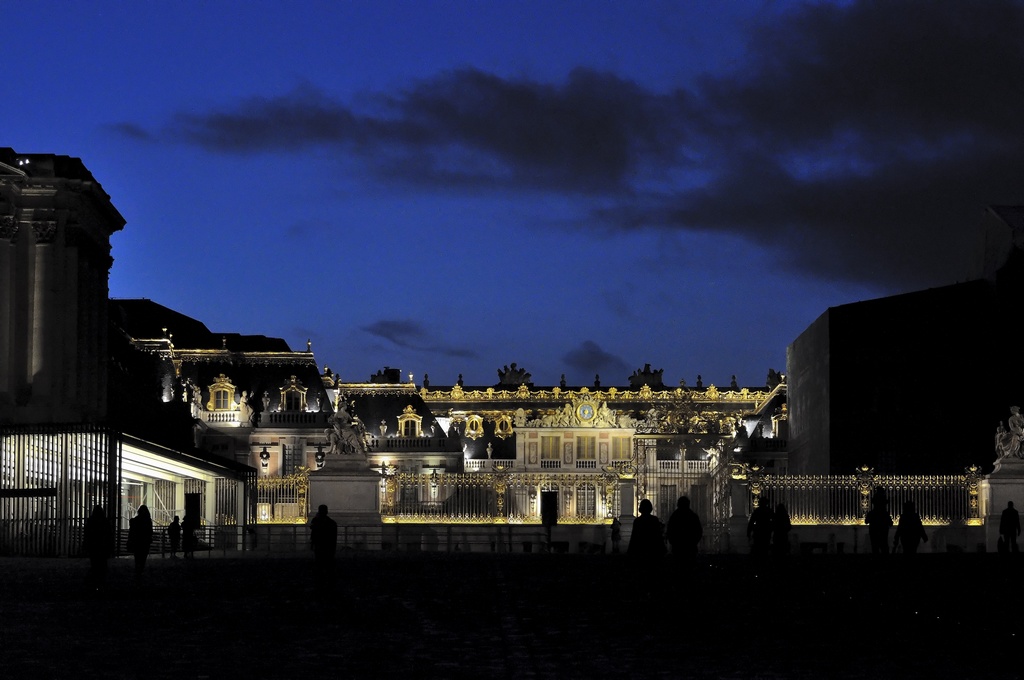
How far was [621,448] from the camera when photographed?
90.1m

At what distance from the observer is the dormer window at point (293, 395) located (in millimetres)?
91500

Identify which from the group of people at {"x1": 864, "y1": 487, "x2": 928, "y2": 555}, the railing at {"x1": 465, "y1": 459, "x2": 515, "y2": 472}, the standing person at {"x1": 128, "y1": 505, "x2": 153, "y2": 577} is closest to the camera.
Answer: the standing person at {"x1": 128, "y1": 505, "x2": 153, "y2": 577}

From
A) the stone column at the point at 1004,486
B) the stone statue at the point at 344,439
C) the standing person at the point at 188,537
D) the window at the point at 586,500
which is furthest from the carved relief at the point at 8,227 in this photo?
the stone column at the point at 1004,486

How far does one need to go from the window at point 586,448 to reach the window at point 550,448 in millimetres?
1002

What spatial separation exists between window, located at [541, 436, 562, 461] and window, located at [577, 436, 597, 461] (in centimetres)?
100

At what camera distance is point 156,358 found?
3438 inches

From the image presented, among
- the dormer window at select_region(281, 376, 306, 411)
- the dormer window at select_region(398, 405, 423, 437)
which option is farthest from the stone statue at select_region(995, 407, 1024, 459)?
the dormer window at select_region(281, 376, 306, 411)

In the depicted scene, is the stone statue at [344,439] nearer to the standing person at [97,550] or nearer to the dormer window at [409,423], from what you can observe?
the standing person at [97,550]

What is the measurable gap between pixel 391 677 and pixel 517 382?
85.5 metres

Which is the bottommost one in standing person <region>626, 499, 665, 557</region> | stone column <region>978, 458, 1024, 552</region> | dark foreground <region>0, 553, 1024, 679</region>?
dark foreground <region>0, 553, 1024, 679</region>

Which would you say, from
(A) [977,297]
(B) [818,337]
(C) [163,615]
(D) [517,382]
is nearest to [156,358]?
(D) [517,382]

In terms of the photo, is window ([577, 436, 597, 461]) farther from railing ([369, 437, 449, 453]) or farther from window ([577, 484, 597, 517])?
window ([577, 484, 597, 517])

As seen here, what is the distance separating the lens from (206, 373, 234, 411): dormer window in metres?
90.9

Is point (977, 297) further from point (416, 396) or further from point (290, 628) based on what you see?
point (290, 628)
